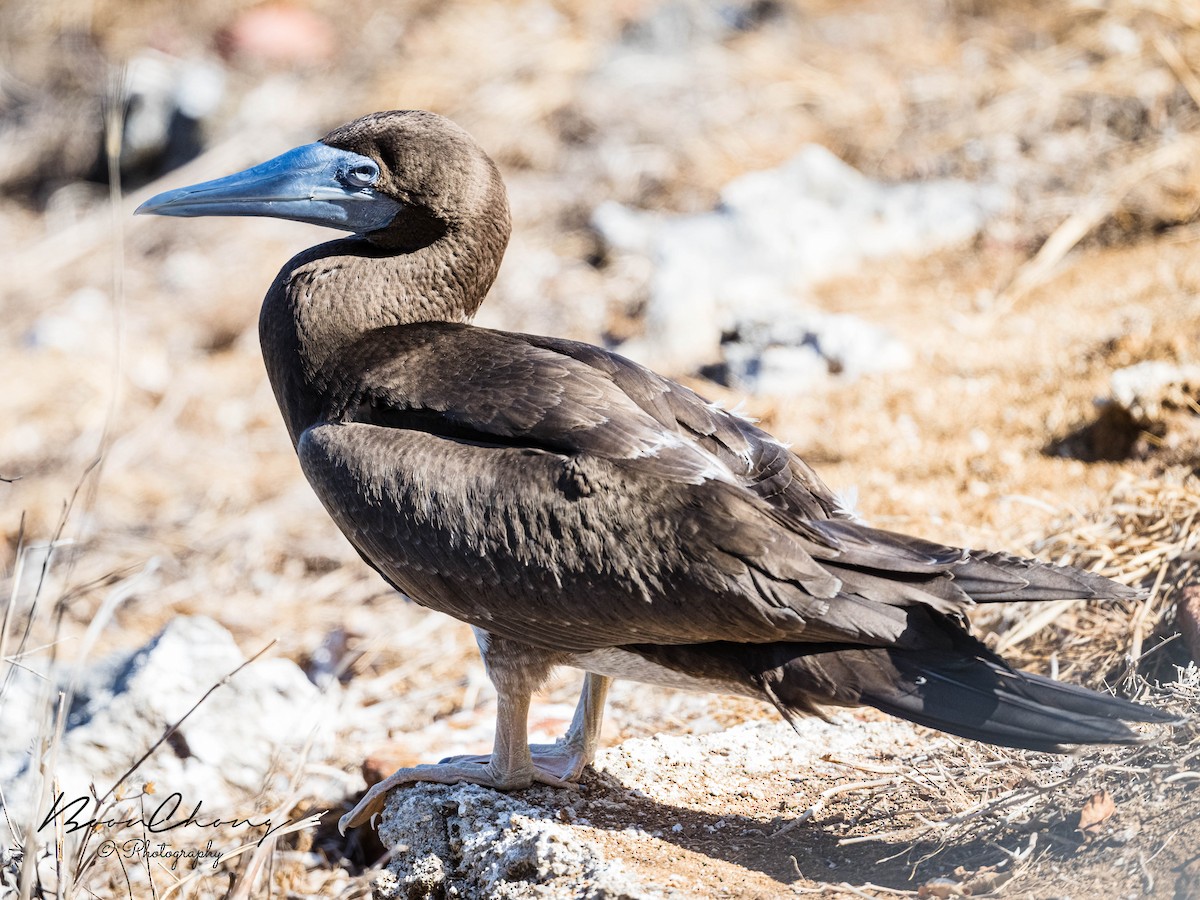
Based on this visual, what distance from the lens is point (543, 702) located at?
4.63 meters

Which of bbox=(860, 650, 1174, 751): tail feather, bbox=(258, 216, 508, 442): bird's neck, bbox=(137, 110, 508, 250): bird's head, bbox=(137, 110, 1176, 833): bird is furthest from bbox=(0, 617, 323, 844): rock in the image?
bbox=(860, 650, 1174, 751): tail feather

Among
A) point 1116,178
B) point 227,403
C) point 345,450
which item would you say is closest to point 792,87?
point 1116,178

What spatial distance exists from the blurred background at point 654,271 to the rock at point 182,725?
0.55ft

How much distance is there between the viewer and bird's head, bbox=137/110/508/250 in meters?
3.76

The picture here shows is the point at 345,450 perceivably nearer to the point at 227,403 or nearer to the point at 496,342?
the point at 496,342

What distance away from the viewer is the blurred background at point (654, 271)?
4.96 m

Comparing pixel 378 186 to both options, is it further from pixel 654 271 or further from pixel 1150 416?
pixel 654 271

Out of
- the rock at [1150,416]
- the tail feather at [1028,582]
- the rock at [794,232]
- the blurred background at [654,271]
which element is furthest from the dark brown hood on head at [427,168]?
the rock at [794,232]

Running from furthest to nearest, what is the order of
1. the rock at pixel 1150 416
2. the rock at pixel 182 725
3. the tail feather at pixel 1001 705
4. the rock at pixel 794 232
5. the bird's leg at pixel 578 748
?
1. the rock at pixel 794 232
2. the rock at pixel 1150 416
3. the rock at pixel 182 725
4. the bird's leg at pixel 578 748
5. the tail feather at pixel 1001 705

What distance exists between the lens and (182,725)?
14.4 ft

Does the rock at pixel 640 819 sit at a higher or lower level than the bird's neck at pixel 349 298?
lower
